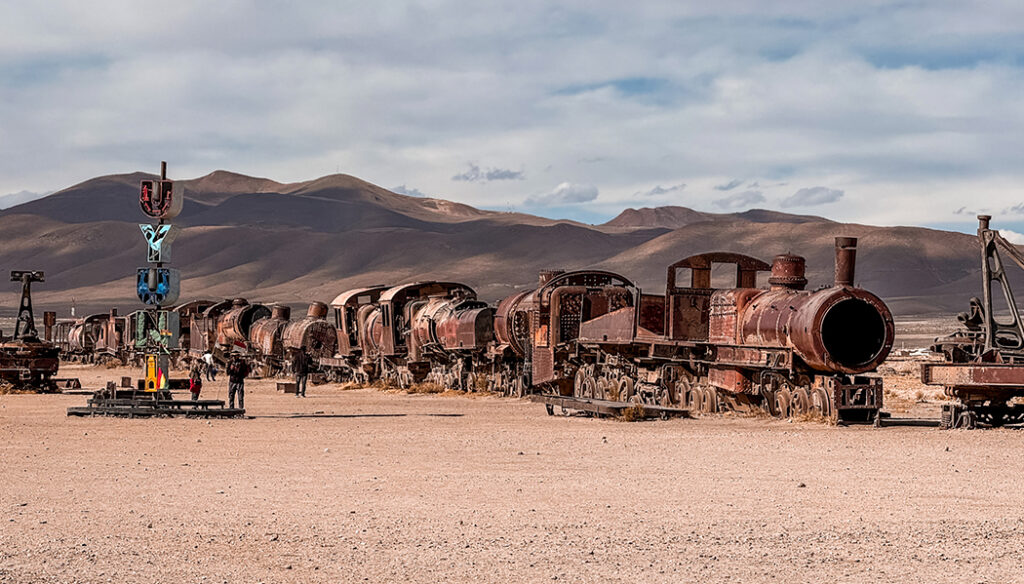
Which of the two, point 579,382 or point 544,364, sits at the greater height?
point 544,364

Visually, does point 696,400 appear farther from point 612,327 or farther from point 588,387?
point 588,387

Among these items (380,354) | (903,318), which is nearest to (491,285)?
(903,318)

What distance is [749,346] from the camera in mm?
24250

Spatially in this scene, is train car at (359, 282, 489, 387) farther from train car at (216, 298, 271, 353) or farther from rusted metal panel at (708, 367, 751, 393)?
rusted metal panel at (708, 367, 751, 393)

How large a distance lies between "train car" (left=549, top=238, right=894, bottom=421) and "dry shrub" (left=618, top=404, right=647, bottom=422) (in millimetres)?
1557

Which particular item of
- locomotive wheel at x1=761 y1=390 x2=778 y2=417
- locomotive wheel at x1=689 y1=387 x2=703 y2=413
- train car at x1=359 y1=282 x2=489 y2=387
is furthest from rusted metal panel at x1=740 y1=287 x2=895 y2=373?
train car at x1=359 y1=282 x2=489 y2=387

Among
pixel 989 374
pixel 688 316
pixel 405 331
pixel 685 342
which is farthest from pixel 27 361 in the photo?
pixel 989 374

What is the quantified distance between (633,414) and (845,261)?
188 inches

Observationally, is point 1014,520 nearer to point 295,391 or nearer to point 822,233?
point 295,391

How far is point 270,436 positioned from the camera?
2122cm

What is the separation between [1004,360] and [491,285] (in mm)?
137755

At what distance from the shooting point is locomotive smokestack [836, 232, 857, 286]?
23.1 meters

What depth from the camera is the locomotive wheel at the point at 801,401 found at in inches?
909

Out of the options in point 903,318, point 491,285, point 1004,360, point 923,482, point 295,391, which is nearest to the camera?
point 923,482
